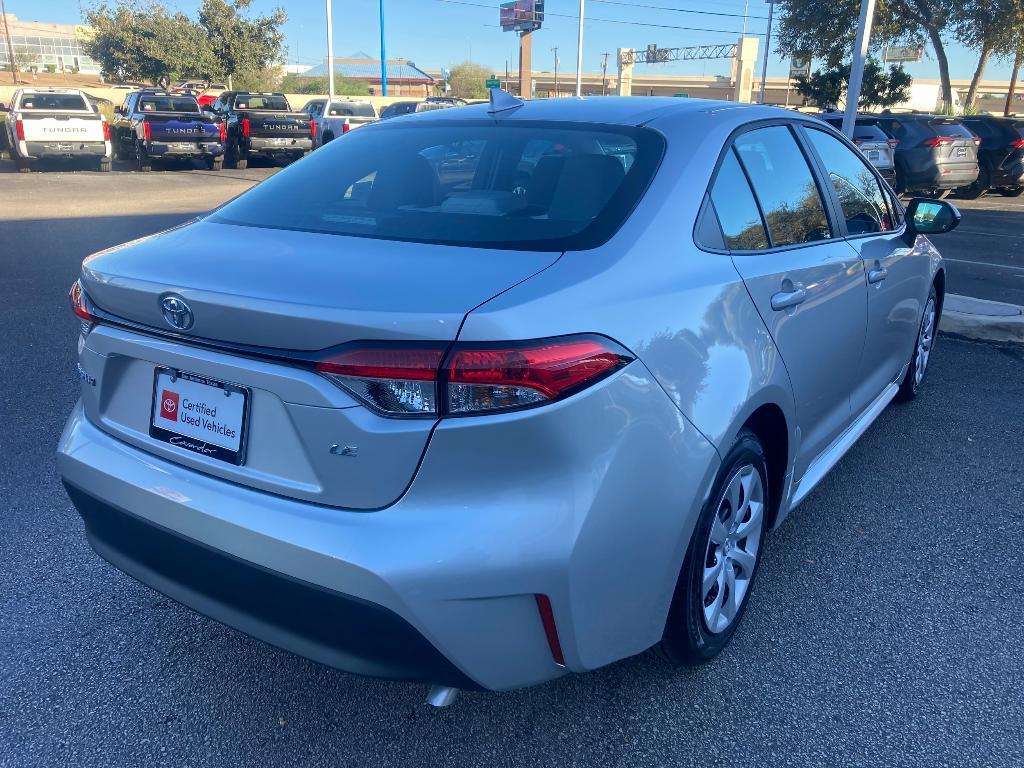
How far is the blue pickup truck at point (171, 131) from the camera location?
19797 millimetres

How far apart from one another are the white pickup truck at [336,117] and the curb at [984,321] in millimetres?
18508

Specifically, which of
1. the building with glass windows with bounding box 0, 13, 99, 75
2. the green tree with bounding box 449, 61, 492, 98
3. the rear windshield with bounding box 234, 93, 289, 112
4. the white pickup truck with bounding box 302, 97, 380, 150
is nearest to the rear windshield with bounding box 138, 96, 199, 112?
the rear windshield with bounding box 234, 93, 289, 112

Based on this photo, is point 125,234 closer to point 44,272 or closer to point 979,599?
point 44,272

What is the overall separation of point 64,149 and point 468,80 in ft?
230

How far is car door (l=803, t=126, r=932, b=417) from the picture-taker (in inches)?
139

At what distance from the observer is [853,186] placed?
375 cm

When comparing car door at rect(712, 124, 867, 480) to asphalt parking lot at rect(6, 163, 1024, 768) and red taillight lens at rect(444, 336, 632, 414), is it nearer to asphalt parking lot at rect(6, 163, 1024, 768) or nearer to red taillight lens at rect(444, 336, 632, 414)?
asphalt parking lot at rect(6, 163, 1024, 768)

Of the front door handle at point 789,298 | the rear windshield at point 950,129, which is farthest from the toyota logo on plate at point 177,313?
the rear windshield at point 950,129

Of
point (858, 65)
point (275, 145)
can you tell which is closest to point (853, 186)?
point (858, 65)

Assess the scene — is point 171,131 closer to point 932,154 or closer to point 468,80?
point 932,154

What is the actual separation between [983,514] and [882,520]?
47cm

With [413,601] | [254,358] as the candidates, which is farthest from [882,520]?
[254,358]

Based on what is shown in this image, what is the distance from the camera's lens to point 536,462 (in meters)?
1.86

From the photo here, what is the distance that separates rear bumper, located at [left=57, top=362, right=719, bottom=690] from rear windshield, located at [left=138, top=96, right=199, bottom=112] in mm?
21540
